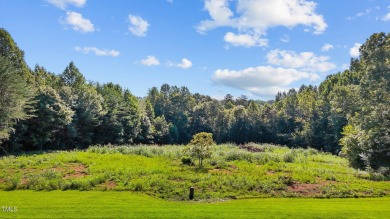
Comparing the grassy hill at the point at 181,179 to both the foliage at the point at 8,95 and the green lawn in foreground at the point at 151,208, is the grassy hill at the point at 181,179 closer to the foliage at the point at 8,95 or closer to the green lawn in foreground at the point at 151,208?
the green lawn in foreground at the point at 151,208

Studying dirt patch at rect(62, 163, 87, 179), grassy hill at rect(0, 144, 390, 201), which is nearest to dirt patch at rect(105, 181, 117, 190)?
grassy hill at rect(0, 144, 390, 201)

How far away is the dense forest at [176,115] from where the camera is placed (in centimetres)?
2830


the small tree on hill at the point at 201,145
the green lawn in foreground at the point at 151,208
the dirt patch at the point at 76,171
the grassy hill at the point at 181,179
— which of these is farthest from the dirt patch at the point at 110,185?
the small tree on hill at the point at 201,145

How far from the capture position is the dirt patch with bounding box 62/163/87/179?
25.7m

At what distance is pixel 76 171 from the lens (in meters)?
27.5

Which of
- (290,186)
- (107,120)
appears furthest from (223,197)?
(107,120)

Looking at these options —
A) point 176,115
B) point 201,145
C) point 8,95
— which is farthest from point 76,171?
point 176,115

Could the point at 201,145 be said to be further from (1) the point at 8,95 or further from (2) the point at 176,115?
(2) the point at 176,115

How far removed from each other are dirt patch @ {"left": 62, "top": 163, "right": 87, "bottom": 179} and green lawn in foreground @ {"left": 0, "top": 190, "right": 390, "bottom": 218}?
5910 millimetres

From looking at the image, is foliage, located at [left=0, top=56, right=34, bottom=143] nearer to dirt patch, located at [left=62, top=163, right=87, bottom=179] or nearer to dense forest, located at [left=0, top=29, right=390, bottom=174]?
dense forest, located at [left=0, top=29, right=390, bottom=174]

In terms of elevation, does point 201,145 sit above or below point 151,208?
above

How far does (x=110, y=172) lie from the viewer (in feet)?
85.1

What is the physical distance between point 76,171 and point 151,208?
1406cm

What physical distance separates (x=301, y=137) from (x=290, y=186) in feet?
206
